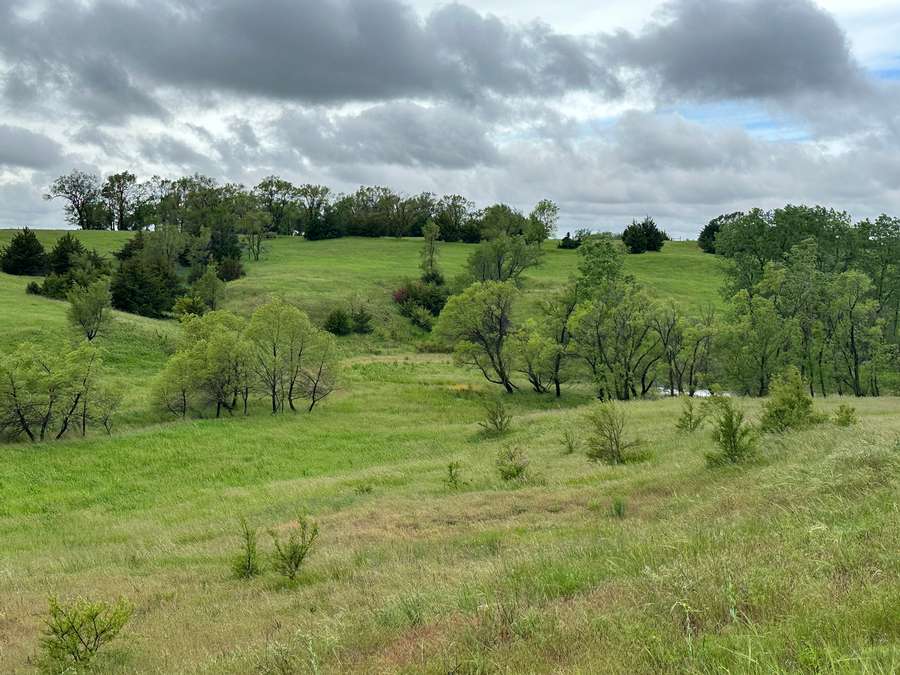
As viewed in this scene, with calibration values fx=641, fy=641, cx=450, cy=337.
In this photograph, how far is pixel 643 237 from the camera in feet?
378

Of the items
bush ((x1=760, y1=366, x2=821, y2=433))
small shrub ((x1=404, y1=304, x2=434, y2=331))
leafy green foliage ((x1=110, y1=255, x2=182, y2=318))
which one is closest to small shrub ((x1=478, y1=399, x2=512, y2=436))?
bush ((x1=760, y1=366, x2=821, y2=433))

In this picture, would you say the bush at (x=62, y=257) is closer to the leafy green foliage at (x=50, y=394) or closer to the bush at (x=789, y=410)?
the leafy green foliage at (x=50, y=394)

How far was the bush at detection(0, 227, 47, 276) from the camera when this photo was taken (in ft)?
257

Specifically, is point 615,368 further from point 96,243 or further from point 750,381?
point 96,243

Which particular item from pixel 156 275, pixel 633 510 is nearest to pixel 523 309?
pixel 156 275

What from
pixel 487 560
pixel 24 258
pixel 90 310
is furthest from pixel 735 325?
pixel 24 258

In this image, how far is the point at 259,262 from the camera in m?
101

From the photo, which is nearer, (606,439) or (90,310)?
(606,439)

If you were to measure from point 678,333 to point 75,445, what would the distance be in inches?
1560

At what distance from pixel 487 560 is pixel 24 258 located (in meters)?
87.8

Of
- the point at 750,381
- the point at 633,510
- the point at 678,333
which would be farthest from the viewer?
the point at 678,333

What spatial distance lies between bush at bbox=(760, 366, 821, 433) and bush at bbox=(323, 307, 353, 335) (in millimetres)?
57286

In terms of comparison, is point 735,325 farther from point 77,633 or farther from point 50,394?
point 77,633

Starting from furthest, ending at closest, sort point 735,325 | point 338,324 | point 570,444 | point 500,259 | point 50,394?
point 500,259, point 338,324, point 735,325, point 50,394, point 570,444
